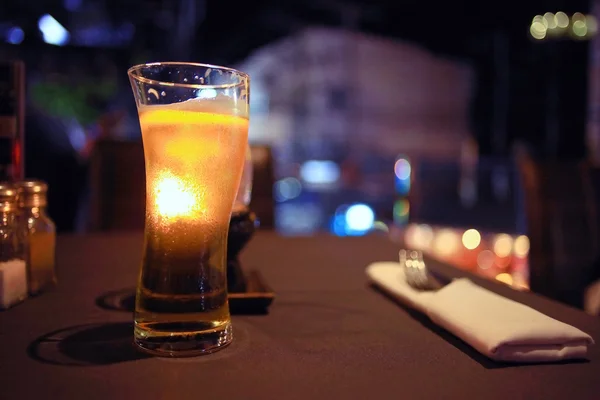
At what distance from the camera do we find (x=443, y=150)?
12.9 metres

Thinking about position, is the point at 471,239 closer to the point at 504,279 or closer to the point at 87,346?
the point at 504,279

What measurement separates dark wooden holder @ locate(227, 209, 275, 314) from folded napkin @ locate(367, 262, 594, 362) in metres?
0.19

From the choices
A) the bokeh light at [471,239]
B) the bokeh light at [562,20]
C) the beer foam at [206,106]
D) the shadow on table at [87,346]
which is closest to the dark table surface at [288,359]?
the shadow on table at [87,346]

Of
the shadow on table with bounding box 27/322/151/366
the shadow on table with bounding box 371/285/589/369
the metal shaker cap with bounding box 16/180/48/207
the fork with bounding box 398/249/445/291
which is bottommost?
the shadow on table with bounding box 371/285/589/369

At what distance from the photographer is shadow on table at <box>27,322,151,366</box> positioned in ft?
1.56

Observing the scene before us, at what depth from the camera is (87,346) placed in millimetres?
514

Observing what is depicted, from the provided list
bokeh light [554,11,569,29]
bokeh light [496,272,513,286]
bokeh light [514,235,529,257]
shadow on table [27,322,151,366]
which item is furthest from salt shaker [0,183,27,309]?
bokeh light [554,11,569,29]

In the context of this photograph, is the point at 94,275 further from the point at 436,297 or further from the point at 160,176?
the point at 436,297

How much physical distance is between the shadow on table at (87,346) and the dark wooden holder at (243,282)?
138mm

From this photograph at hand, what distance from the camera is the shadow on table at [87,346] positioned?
0.48 metres

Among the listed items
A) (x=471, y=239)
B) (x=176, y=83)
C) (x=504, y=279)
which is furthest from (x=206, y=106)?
(x=471, y=239)

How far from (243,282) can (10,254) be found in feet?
0.97

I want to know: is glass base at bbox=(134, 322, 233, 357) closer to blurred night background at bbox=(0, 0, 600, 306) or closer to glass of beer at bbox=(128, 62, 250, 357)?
glass of beer at bbox=(128, 62, 250, 357)

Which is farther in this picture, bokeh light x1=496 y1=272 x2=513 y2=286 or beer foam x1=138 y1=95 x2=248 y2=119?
bokeh light x1=496 y1=272 x2=513 y2=286
